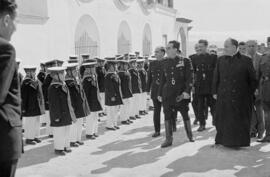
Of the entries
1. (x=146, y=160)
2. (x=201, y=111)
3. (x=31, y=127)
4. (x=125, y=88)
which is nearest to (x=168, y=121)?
(x=146, y=160)

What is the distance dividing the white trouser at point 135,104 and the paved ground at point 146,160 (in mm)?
2877

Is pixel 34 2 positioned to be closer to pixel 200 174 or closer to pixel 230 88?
pixel 230 88

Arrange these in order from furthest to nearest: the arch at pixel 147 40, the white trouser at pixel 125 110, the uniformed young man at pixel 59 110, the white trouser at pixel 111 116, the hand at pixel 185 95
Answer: the arch at pixel 147 40
the white trouser at pixel 125 110
the white trouser at pixel 111 116
the hand at pixel 185 95
the uniformed young man at pixel 59 110

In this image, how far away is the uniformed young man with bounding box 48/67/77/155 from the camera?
7406 mm

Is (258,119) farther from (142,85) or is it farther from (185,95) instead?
(142,85)

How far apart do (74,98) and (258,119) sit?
349 centimetres

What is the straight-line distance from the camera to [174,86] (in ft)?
25.3

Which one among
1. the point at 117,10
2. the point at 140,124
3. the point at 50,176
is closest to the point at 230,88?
the point at 50,176

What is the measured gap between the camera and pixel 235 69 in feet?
23.4

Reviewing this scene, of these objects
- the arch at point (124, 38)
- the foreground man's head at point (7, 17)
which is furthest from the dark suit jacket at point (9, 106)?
the arch at point (124, 38)

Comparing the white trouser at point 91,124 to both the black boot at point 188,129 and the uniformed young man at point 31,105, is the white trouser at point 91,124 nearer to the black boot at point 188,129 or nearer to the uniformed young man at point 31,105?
the uniformed young man at point 31,105

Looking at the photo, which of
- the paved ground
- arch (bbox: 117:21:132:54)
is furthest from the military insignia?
arch (bbox: 117:21:132:54)

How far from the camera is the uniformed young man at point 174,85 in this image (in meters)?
7.69

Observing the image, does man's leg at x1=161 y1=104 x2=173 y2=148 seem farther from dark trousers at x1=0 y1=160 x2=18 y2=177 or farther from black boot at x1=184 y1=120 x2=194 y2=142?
dark trousers at x1=0 y1=160 x2=18 y2=177
